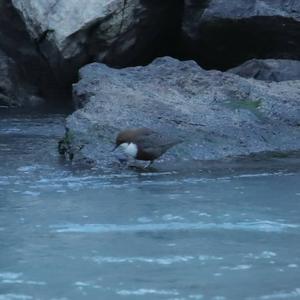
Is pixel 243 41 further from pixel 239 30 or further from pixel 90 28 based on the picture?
pixel 90 28

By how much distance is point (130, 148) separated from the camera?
6648 mm

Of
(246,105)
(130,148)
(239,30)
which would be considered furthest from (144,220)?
(239,30)

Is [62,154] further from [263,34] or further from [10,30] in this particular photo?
[10,30]

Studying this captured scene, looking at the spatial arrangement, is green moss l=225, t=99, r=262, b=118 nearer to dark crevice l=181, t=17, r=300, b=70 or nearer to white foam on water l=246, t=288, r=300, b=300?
dark crevice l=181, t=17, r=300, b=70

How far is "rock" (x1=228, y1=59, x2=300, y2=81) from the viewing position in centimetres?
1052

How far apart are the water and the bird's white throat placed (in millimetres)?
188

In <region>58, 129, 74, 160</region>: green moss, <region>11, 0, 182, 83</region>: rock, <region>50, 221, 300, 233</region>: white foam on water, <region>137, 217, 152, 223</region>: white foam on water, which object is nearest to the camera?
<region>50, 221, 300, 233</region>: white foam on water

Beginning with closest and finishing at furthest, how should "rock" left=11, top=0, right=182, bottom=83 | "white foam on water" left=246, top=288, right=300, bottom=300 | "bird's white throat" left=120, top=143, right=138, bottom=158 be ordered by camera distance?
"white foam on water" left=246, top=288, right=300, bottom=300
"bird's white throat" left=120, top=143, right=138, bottom=158
"rock" left=11, top=0, right=182, bottom=83

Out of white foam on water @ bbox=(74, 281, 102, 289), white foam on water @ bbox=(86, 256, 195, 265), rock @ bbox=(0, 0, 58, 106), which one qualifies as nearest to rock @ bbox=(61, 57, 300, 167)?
white foam on water @ bbox=(86, 256, 195, 265)

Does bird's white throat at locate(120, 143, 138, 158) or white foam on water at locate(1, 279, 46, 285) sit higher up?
bird's white throat at locate(120, 143, 138, 158)

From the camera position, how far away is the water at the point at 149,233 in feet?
11.3

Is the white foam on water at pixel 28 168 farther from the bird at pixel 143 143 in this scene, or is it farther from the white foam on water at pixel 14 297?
the white foam on water at pixel 14 297

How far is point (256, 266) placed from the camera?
3.74m

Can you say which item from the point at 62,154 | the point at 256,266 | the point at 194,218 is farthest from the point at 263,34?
the point at 256,266
